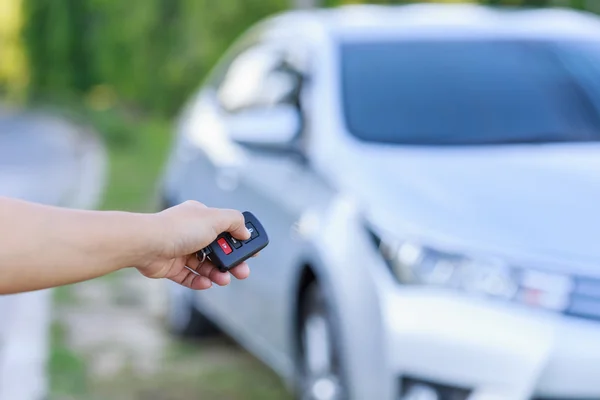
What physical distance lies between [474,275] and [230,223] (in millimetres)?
1631

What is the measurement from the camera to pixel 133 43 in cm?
2566

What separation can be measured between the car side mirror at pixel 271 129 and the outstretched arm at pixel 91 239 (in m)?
2.57

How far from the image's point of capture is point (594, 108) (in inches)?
192

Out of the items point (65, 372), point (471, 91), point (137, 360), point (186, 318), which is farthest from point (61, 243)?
point (186, 318)

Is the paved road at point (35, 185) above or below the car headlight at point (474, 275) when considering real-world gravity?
below

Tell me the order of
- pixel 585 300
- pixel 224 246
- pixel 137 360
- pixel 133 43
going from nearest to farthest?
pixel 224 246, pixel 585 300, pixel 137 360, pixel 133 43

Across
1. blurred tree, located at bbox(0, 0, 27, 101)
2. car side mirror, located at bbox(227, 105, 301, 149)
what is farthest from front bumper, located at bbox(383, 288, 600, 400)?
blurred tree, located at bbox(0, 0, 27, 101)

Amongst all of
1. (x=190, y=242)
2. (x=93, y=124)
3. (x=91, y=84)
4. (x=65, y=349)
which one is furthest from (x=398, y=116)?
(x=91, y=84)

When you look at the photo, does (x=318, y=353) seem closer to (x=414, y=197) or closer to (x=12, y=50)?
(x=414, y=197)

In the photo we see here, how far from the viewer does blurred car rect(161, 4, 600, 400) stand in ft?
11.9

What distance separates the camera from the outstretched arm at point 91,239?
1.87 meters

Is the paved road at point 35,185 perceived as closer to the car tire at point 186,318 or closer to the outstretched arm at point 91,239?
the car tire at point 186,318

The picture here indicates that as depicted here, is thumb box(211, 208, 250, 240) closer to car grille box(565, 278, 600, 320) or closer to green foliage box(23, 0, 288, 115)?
car grille box(565, 278, 600, 320)

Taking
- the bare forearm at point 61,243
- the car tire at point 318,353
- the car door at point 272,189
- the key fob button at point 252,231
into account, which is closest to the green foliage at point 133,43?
the car door at point 272,189
